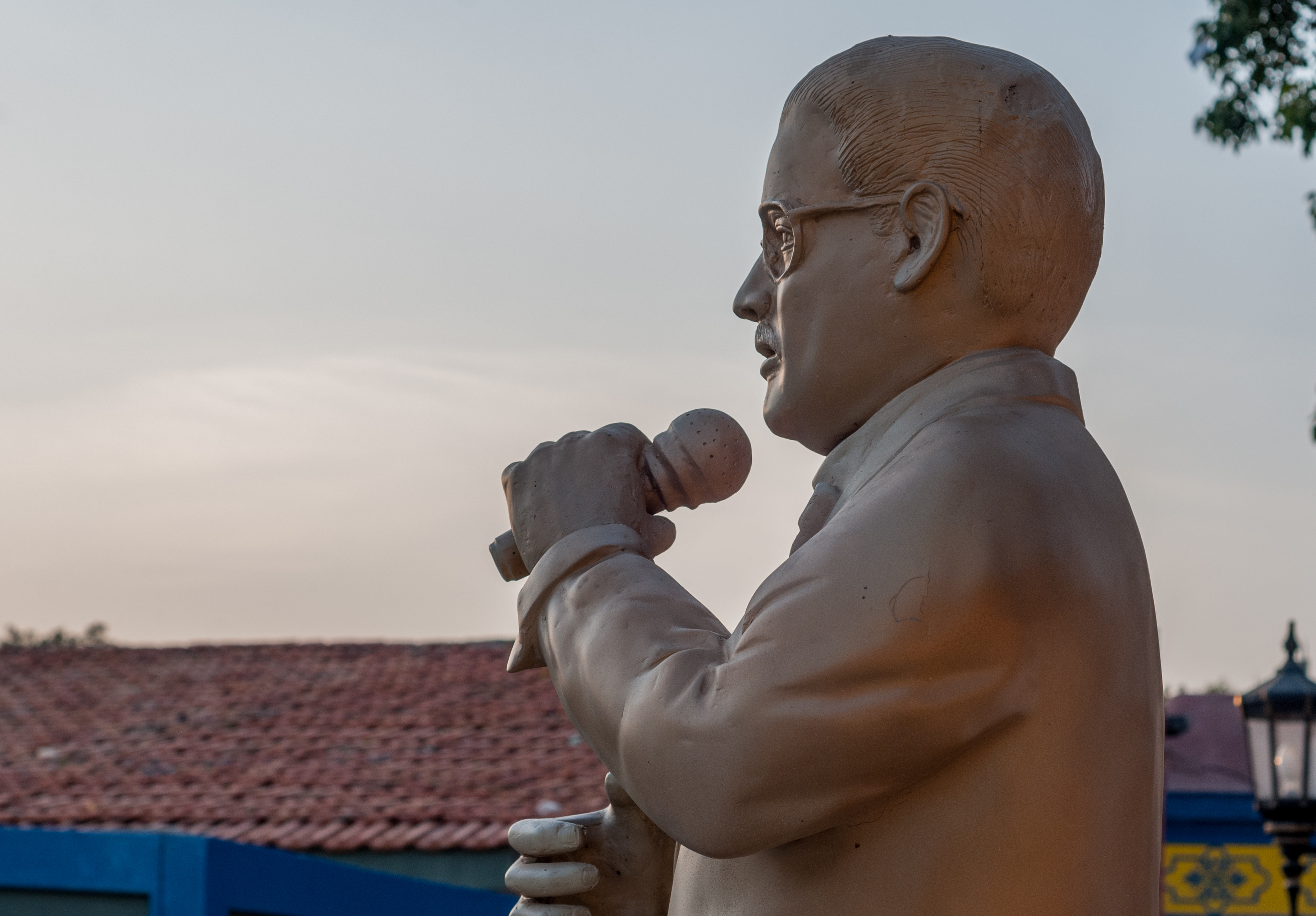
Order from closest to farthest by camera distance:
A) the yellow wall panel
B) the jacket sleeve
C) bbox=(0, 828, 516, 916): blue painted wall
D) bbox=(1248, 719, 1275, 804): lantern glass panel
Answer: the jacket sleeve → bbox=(0, 828, 516, 916): blue painted wall → bbox=(1248, 719, 1275, 804): lantern glass panel → the yellow wall panel

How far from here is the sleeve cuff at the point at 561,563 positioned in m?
1.80

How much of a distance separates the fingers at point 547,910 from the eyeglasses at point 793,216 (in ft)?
2.69

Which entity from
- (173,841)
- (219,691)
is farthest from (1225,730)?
(219,691)

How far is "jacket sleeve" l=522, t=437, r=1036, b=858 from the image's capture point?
155 centimetres

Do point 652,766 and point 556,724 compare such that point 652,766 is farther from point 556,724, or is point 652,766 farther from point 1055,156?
point 556,724

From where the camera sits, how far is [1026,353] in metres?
1.85

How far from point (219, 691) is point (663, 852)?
15.0 metres

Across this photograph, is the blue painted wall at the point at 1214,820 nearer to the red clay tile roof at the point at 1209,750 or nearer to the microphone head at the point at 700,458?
the red clay tile roof at the point at 1209,750

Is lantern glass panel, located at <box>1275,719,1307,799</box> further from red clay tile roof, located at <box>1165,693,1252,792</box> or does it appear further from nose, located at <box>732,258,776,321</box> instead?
nose, located at <box>732,258,776,321</box>

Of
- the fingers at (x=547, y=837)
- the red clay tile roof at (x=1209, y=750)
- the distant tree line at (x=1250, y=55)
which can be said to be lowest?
the fingers at (x=547, y=837)

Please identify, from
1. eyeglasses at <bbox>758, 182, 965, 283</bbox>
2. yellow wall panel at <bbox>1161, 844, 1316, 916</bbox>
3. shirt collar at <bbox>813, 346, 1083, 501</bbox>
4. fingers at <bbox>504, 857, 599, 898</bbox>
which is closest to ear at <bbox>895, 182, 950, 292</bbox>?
eyeglasses at <bbox>758, 182, 965, 283</bbox>

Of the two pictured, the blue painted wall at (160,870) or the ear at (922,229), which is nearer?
the ear at (922,229)

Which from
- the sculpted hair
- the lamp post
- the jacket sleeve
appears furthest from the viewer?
the lamp post

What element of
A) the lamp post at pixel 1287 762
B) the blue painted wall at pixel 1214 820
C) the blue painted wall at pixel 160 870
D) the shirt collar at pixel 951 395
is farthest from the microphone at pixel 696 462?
the blue painted wall at pixel 1214 820
